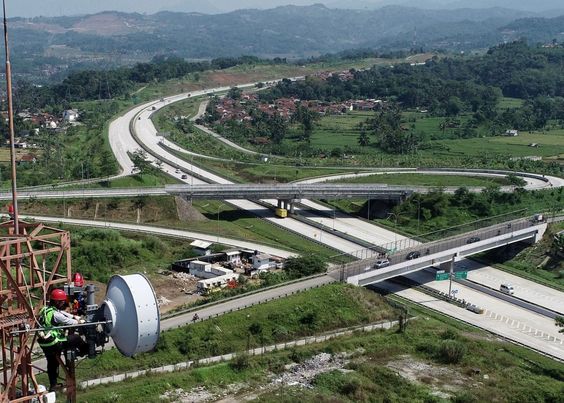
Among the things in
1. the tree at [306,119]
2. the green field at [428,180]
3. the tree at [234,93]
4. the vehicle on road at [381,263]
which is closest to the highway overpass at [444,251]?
the vehicle on road at [381,263]

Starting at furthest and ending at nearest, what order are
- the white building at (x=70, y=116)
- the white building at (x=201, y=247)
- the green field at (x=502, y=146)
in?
the white building at (x=70, y=116) → the green field at (x=502, y=146) → the white building at (x=201, y=247)

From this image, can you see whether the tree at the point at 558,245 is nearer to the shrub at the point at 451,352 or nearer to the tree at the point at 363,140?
the shrub at the point at 451,352

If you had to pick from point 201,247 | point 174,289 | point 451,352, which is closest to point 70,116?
point 201,247

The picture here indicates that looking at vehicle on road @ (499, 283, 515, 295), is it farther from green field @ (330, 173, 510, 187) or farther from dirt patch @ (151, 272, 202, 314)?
green field @ (330, 173, 510, 187)

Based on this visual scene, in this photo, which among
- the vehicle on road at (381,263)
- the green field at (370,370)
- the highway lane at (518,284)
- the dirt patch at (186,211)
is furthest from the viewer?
the dirt patch at (186,211)

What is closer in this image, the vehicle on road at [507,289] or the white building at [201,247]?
the vehicle on road at [507,289]

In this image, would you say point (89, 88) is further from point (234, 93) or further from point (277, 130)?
point (277, 130)

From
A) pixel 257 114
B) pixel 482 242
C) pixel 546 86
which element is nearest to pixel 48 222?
pixel 482 242
